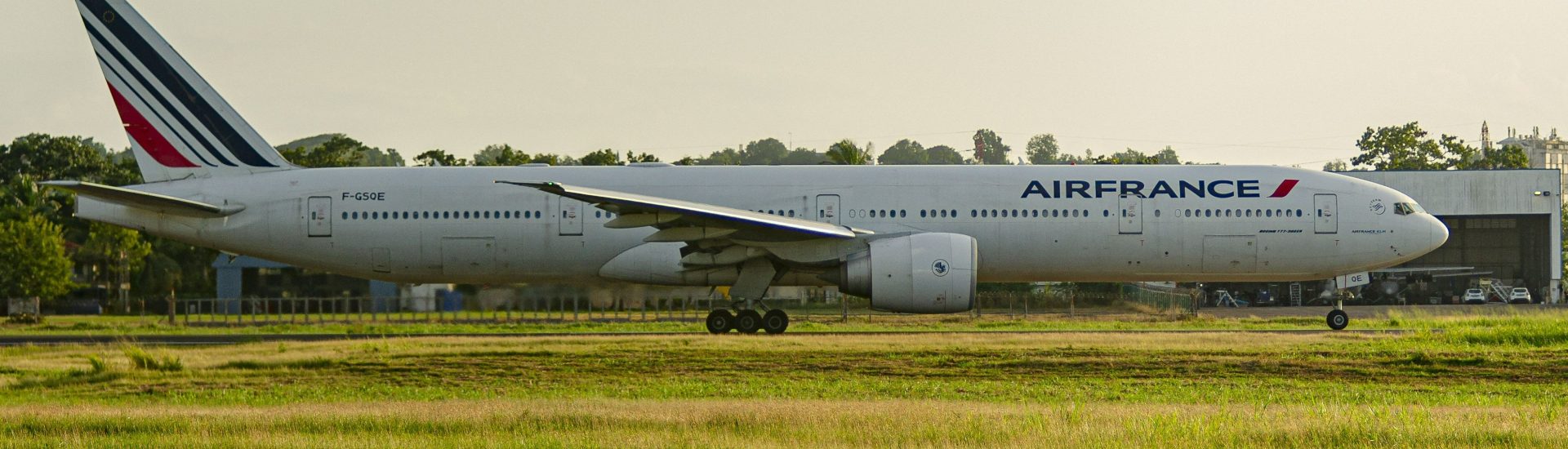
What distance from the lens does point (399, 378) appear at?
789 inches

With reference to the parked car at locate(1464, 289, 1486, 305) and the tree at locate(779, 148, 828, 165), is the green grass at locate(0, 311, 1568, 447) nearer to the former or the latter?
the parked car at locate(1464, 289, 1486, 305)

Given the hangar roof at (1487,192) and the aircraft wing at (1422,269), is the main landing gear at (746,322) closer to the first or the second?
the hangar roof at (1487,192)

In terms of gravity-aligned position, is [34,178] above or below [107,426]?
above

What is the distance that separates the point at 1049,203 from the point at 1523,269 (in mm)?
40157

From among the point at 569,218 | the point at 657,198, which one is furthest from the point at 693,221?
the point at 569,218

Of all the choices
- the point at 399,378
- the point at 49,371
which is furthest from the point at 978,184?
the point at 49,371

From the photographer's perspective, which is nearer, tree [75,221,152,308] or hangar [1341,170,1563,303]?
tree [75,221,152,308]

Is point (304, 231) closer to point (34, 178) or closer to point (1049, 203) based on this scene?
point (1049, 203)

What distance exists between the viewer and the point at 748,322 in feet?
82.6

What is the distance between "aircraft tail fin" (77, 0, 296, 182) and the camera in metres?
25.8

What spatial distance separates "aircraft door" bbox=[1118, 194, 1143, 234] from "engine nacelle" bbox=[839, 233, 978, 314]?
154 inches

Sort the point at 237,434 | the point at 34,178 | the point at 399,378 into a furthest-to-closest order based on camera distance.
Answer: the point at 34,178, the point at 399,378, the point at 237,434

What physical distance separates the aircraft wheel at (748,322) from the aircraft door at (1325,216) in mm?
10262

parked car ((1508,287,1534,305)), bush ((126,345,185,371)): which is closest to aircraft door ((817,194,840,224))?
bush ((126,345,185,371))
